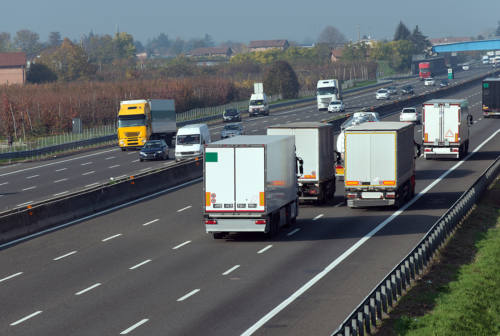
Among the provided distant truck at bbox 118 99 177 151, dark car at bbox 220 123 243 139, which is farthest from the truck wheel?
distant truck at bbox 118 99 177 151

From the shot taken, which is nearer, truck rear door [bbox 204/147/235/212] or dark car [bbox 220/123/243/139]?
truck rear door [bbox 204/147/235/212]

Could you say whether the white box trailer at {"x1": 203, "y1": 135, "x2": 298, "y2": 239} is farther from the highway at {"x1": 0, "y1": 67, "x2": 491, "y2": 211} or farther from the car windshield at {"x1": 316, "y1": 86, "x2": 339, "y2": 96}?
the car windshield at {"x1": 316, "y1": 86, "x2": 339, "y2": 96}

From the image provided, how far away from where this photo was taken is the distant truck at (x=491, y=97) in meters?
82.2

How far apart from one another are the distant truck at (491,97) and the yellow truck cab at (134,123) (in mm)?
31544

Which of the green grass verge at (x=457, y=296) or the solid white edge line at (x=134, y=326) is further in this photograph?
the solid white edge line at (x=134, y=326)

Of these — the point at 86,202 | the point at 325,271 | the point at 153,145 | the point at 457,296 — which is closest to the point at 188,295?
the point at 325,271

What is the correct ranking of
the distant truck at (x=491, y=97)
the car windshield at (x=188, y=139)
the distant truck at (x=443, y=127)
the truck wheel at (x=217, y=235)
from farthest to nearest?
the distant truck at (x=491, y=97) < the car windshield at (x=188, y=139) < the distant truck at (x=443, y=127) < the truck wheel at (x=217, y=235)

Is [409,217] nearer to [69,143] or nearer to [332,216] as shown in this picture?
[332,216]

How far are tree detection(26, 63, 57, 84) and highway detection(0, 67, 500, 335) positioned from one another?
160932mm

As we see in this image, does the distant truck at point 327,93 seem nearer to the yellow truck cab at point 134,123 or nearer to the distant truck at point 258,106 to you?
the distant truck at point 258,106

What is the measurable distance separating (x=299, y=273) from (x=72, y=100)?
3505 inches

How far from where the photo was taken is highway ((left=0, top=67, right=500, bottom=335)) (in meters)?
19.0

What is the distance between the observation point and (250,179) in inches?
1107

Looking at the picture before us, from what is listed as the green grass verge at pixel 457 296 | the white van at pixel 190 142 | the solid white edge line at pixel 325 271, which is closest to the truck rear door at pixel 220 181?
the solid white edge line at pixel 325 271
